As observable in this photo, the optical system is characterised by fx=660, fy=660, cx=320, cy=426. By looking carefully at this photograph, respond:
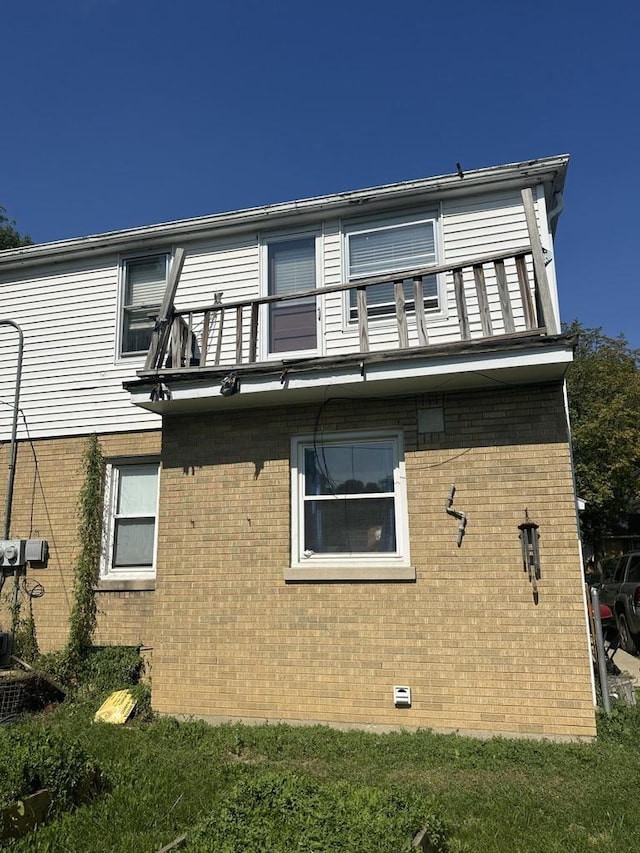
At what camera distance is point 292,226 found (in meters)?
8.88

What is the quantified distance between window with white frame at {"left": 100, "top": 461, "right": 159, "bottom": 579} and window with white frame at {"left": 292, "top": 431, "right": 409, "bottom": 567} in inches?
98.2

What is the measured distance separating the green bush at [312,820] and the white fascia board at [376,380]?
3.71 meters

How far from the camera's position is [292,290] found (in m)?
8.80

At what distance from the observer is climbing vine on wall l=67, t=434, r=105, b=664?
816 cm

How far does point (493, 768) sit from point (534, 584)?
1.65m

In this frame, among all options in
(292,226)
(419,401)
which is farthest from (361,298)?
(292,226)

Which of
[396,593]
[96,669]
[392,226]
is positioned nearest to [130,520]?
[96,669]

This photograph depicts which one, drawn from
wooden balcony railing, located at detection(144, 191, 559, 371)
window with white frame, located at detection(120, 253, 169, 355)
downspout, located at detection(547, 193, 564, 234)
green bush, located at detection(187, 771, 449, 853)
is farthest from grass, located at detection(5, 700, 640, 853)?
downspout, located at detection(547, 193, 564, 234)

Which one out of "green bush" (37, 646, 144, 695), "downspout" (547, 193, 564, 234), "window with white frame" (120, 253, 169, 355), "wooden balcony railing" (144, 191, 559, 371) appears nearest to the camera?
"wooden balcony railing" (144, 191, 559, 371)

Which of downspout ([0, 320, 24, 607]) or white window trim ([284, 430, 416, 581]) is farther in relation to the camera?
downspout ([0, 320, 24, 607])

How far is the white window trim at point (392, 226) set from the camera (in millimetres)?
7980

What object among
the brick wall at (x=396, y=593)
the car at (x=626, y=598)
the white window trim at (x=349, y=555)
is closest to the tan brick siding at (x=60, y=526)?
the brick wall at (x=396, y=593)

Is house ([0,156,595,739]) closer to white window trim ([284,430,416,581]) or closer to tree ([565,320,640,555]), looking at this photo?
white window trim ([284,430,416,581])

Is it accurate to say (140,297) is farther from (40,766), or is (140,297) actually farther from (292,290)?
(40,766)
